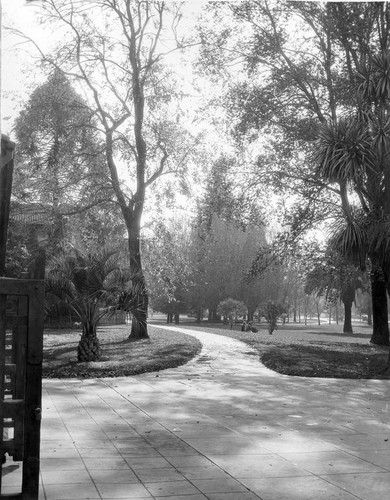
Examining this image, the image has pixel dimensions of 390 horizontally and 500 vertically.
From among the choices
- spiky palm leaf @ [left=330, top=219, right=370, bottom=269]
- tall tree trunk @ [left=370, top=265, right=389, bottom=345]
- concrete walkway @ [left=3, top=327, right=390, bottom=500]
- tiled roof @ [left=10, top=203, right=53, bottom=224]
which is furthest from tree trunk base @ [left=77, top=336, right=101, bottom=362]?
tall tree trunk @ [left=370, top=265, right=389, bottom=345]

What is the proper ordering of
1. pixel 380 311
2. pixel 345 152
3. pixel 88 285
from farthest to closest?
→ 1. pixel 380 311
2. pixel 88 285
3. pixel 345 152

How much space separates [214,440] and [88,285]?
7919 mm

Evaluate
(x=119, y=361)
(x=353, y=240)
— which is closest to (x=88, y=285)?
(x=119, y=361)

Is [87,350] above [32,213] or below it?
below

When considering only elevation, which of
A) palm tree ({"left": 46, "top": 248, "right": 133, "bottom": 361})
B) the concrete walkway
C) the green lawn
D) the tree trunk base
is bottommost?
the concrete walkway

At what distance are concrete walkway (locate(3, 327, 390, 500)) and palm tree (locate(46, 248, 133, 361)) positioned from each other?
316 cm

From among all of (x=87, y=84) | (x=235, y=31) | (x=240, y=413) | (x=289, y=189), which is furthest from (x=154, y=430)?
(x=87, y=84)

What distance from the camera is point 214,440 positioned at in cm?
636

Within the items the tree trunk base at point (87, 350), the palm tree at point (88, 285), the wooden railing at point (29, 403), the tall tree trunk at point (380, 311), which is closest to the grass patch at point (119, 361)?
the tree trunk base at point (87, 350)

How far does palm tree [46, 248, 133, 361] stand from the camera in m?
13.7

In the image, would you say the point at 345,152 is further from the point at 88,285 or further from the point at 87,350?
the point at 87,350

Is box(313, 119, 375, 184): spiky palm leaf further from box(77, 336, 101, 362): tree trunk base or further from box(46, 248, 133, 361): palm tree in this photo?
box(77, 336, 101, 362): tree trunk base

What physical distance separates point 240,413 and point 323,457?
2.33 m

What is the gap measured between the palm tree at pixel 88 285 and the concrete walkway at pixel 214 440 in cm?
316
